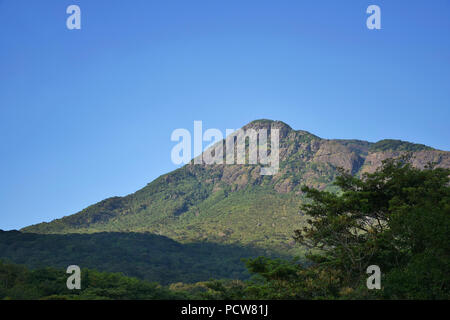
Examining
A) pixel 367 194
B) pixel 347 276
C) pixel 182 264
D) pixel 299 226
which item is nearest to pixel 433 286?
pixel 347 276

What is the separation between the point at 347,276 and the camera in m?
25.7

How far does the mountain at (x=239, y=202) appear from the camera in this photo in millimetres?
132625

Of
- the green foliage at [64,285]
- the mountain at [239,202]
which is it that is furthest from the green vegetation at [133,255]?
the green foliage at [64,285]

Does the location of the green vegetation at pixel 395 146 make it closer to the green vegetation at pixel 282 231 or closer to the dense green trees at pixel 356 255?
the green vegetation at pixel 282 231

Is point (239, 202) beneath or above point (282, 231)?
above

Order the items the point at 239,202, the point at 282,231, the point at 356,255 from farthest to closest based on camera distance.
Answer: the point at 239,202
the point at 282,231
the point at 356,255

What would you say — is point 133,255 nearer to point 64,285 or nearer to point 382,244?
point 64,285

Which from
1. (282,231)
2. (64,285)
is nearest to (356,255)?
(64,285)

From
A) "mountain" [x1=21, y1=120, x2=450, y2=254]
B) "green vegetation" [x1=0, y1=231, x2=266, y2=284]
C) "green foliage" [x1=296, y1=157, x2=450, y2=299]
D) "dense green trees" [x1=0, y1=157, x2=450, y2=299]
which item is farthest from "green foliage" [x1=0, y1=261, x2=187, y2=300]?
"mountain" [x1=21, y1=120, x2=450, y2=254]

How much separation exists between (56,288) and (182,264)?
2746 inches

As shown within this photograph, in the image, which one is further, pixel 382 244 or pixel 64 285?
pixel 64 285

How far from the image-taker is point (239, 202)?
6265 inches

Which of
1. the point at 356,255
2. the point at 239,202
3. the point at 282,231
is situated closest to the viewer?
the point at 356,255

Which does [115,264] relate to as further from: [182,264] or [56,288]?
[56,288]
